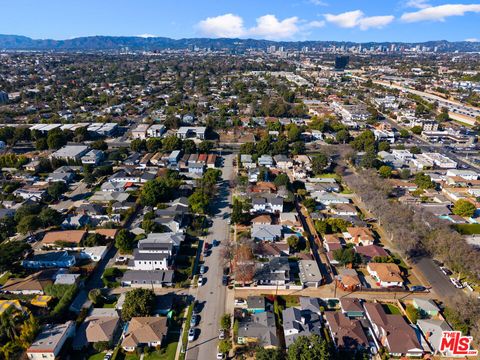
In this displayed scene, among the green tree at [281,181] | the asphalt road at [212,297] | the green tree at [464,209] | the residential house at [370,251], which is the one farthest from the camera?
the green tree at [281,181]

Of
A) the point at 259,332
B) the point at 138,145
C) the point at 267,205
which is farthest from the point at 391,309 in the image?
the point at 138,145

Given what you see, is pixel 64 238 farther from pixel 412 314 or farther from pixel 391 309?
pixel 412 314

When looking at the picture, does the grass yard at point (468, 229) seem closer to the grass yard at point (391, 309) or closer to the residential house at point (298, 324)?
the grass yard at point (391, 309)

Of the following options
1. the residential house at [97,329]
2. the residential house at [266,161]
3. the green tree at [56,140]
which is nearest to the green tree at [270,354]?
the residential house at [97,329]

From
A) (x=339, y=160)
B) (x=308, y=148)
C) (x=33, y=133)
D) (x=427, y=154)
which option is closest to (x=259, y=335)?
(x=339, y=160)

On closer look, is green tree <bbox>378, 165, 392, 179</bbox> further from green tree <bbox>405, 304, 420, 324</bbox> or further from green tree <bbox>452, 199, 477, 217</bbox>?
green tree <bbox>405, 304, 420, 324</bbox>

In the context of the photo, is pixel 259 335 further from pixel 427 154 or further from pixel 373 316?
pixel 427 154
